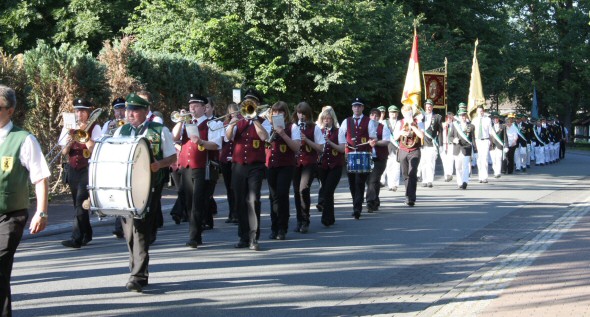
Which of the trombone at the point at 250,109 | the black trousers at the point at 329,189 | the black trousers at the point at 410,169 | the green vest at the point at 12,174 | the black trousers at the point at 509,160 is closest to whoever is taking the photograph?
the green vest at the point at 12,174

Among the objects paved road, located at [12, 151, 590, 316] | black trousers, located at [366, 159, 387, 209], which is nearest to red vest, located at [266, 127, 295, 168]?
paved road, located at [12, 151, 590, 316]

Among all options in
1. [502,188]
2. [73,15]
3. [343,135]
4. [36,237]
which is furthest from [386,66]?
[36,237]

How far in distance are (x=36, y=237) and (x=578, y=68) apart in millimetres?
66883

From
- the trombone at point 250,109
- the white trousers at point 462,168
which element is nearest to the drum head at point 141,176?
the trombone at point 250,109

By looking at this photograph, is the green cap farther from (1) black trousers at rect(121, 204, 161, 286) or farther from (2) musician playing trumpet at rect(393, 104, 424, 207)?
A: (2) musician playing trumpet at rect(393, 104, 424, 207)

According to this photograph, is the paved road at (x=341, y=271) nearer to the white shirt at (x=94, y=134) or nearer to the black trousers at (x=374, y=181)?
the black trousers at (x=374, y=181)

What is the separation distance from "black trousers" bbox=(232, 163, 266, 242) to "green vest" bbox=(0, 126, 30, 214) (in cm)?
479

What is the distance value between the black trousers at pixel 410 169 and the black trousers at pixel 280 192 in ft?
17.8

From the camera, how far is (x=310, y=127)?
12898 mm

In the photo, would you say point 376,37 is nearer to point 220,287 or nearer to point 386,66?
point 386,66

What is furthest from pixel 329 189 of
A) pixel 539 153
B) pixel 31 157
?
pixel 539 153

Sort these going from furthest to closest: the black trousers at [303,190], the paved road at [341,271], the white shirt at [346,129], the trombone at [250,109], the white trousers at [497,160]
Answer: the white trousers at [497,160] < the white shirt at [346,129] < the black trousers at [303,190] < the trombone at [250,109] < the paved road at [341,271]

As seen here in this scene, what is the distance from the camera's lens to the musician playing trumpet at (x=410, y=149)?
17.0m

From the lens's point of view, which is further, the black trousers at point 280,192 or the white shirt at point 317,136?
the white shirt at point 317,136
